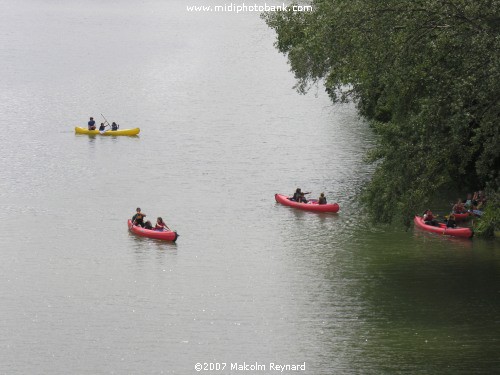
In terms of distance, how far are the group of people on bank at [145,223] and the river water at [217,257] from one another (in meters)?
0.92

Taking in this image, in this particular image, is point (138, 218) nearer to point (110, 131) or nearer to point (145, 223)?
point (145, 223)

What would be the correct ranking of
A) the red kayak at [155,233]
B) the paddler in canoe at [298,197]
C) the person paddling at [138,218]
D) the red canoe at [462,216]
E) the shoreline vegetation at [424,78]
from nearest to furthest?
1. the shoreline vegetation at [424,78]
2. the red kayak at [155,233]
3. the person paddling at [138,218]
4. the red canoe at [462,216]
5. the paddler in canoe at [298,197]

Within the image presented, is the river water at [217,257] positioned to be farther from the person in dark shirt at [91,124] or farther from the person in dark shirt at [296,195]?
the person in dark shirt at [91,124]

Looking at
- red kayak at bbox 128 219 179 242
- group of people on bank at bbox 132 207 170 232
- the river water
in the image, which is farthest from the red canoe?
group of people on bank at bbox 132 207 170 232

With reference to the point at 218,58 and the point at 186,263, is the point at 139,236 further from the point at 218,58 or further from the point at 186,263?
the point at 218,58

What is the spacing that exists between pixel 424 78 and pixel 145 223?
19427 millimetres

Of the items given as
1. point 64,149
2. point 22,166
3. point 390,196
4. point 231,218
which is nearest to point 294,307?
point 390,196

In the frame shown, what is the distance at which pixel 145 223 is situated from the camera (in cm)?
5266

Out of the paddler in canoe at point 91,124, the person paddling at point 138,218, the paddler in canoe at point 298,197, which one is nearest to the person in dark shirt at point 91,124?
the paddler in canoe at point 91,124

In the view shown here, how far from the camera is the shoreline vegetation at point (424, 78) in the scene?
35.0 meters

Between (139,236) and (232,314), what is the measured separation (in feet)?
38.8

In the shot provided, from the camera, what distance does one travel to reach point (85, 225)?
54.7 meters

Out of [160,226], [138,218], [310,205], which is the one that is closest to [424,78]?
[160,226]

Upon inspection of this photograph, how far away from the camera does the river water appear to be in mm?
38156
